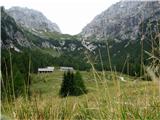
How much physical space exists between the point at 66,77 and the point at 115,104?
2732 inches

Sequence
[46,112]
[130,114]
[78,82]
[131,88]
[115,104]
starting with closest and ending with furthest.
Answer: [130,114] → [115,104] → [131,88] → [46,112] → [78,82]

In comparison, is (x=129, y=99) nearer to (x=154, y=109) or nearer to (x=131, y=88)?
(x=131, y=88)

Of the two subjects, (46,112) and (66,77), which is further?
(66,77)

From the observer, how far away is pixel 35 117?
497cm

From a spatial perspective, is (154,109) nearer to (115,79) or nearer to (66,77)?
(115,79)

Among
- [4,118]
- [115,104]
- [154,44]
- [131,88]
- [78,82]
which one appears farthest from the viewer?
[78,82]

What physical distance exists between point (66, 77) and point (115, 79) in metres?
69.3

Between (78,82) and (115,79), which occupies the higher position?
(115,79)

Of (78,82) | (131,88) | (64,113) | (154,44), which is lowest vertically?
(78,82)

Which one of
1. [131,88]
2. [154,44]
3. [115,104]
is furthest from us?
[131,88]

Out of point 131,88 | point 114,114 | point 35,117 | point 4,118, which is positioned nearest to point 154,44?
point 131,88

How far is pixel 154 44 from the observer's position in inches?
185


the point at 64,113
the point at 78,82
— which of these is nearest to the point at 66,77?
the point at 78,82

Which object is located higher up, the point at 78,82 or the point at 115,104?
the point at 115,104
